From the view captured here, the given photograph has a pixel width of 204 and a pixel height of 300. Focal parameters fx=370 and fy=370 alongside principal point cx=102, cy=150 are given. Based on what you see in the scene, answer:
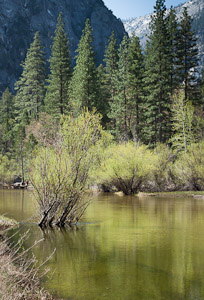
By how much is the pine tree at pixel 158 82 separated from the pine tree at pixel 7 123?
3351cm

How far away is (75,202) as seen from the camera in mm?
14617

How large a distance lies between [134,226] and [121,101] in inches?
1414

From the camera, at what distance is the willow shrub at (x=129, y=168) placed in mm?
32984

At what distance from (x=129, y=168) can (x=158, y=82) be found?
1559 centimetres

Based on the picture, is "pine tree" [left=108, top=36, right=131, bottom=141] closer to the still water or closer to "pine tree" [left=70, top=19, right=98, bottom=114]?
"pine tree" [left=70, top=19, right=98, bottom=114]

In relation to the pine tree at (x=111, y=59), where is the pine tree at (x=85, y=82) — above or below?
below

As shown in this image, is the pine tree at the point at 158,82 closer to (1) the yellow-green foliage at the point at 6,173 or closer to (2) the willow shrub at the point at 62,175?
(1) the yellow-green foliage at the point at 6,173

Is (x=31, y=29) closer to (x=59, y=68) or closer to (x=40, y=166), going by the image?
(x=59, y=68)

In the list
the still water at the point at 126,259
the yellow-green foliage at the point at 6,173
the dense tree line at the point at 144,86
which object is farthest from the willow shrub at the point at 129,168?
the yellow-green foliage at the point at 6,173

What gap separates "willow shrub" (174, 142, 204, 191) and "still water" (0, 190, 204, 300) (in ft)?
51.5

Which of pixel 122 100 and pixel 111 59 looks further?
pixel 111 59

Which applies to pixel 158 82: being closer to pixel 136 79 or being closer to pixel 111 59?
pixel 136 79

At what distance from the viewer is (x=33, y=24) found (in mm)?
142125

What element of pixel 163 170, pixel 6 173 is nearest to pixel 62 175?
pixel 163 170
